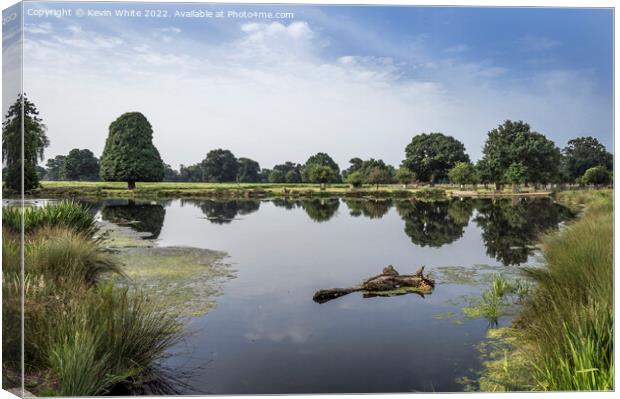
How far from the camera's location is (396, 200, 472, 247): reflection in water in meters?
8.67

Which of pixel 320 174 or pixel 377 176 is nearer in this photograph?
pixel 320 174

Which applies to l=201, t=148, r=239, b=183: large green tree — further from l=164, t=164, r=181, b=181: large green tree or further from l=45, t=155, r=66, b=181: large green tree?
l=45, t=155, r=66, b=181: large green tree

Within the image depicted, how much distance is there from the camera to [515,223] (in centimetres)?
869

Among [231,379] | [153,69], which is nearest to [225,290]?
[231,379]

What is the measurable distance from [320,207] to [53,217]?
483 centimetres

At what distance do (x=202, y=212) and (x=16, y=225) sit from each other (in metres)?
4.48

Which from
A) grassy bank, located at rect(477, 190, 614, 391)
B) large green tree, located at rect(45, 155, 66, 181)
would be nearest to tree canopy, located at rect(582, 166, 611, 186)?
grassy bank, located at rect(477, 190, 614, 391)

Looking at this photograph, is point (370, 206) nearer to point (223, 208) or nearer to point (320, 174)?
point (320, 174)

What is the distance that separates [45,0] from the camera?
513cm

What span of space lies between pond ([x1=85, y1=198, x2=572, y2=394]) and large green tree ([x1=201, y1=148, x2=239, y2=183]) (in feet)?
3.91

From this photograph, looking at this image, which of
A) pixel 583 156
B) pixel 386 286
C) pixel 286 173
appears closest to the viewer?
pixel 583 156

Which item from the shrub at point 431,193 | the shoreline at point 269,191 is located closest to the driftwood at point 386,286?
the shrub at point 431,193

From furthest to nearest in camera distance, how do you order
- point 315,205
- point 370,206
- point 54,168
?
point 315,205 → point 370,206 → point 54,168

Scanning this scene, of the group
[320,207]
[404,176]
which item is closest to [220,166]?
[404,176]
